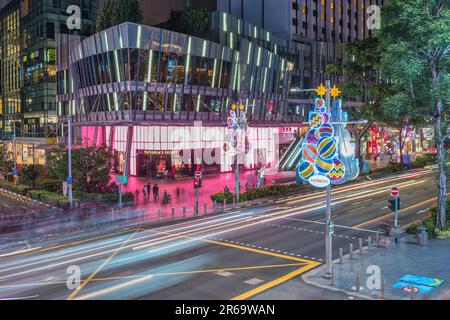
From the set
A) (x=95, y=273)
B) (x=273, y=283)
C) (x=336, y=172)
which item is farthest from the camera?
(x=95, y=273)

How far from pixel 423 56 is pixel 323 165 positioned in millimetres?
11809

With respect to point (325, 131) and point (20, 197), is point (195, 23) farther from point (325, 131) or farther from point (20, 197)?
point (325, 131)

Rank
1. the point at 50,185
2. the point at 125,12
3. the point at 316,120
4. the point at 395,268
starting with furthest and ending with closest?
the point at 125,12 < the point at 50,185 < the point at 316,120 < the point at 395,268

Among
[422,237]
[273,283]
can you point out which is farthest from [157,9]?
[273,283]

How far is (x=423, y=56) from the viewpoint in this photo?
83.7ft

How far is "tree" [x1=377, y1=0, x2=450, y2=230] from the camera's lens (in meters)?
23.7

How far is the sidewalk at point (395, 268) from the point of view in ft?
52.4

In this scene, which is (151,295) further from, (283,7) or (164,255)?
(283,7)

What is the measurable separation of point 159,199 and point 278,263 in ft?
74.1

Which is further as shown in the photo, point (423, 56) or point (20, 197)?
point (20, 197)

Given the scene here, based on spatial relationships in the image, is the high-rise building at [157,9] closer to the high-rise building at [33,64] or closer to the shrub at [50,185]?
the high-rise building at [33,64]

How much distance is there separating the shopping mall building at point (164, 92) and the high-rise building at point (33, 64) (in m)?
16.0

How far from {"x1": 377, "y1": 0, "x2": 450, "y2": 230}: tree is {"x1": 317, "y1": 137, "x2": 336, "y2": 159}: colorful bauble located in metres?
8.68

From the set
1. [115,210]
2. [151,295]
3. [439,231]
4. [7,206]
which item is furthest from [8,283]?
[7,206]
